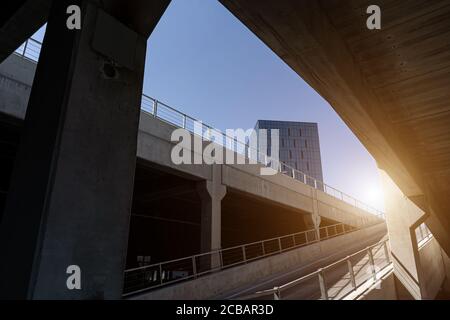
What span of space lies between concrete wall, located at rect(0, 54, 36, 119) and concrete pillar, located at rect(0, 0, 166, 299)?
27.0 feet

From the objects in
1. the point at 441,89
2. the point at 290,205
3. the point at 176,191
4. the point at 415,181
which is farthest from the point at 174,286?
the point at 290,205

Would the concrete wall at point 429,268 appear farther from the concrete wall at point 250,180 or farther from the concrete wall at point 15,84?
the concrete wall at point 15,84

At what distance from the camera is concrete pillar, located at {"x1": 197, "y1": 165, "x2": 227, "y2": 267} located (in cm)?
1432

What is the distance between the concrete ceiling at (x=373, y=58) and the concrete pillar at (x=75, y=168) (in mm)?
1357

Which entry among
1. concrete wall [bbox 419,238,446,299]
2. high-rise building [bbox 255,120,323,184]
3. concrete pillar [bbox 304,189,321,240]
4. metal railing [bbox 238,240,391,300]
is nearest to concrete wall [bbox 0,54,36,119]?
metal railing [bbox 238,240,391,300]

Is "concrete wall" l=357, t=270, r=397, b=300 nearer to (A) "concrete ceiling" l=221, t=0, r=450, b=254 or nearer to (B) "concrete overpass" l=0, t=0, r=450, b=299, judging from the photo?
(A) "concrete ceiling" l=221, t=0, r=450, b=254

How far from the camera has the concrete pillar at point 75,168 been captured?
1.77 m

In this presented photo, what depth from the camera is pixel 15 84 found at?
30.9 ft

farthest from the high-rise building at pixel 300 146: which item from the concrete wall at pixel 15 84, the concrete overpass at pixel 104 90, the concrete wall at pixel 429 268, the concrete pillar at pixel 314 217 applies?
the concrete overpass at pixel 104 90

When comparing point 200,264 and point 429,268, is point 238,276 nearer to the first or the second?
point 200,264

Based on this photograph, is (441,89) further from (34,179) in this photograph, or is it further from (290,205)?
(290,205)

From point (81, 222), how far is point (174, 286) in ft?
31.6

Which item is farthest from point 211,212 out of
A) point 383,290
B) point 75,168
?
point 75,168
